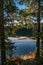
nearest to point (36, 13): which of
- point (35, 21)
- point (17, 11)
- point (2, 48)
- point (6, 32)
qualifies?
point (35, 21)

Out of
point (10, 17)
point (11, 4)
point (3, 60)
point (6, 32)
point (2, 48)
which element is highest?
point (11, 4)

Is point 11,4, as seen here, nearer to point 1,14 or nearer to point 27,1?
point 1,14

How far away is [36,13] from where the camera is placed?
55.6 ft

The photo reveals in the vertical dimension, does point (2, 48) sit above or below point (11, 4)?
below

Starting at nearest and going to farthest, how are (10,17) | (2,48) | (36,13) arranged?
1. (2,48)
2. (10,17)
3. (36,13)

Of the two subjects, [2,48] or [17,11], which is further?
[17,11]

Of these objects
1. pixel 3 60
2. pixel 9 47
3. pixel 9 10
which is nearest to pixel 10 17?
pixel 9 10

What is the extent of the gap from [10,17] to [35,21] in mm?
3629

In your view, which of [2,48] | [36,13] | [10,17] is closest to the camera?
[2,48]

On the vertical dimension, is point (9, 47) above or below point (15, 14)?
below

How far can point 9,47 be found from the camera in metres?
13.6

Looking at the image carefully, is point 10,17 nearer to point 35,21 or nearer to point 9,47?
point 9,47

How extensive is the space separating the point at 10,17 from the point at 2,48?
8.12 ft

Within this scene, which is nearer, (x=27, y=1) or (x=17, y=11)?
(x=17, y=11)
